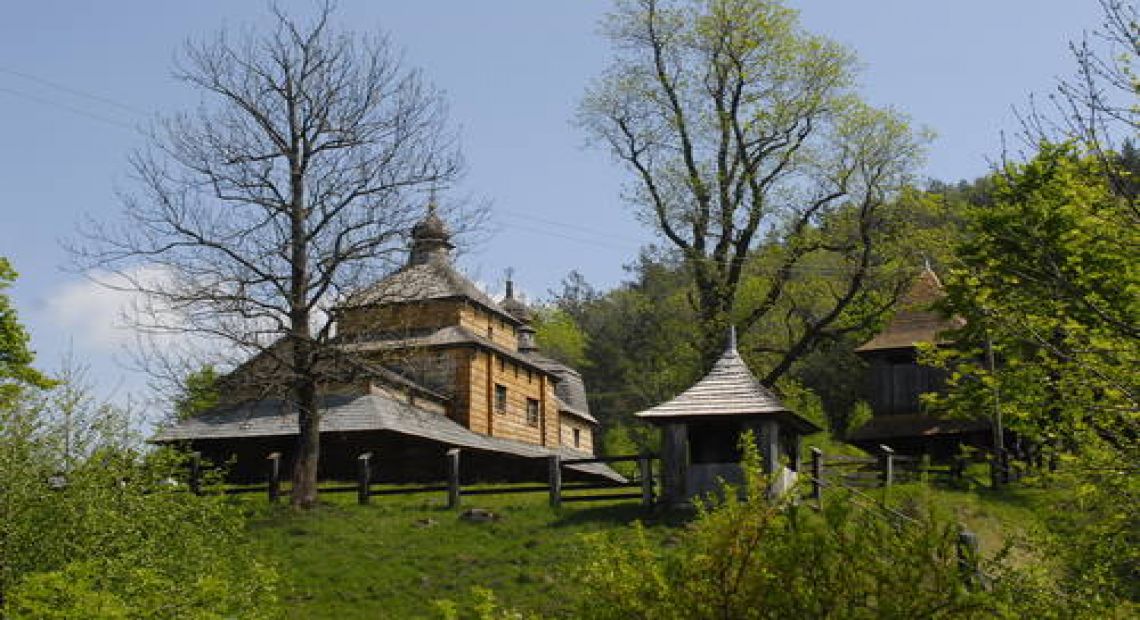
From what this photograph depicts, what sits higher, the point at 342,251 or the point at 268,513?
the point at 342,251

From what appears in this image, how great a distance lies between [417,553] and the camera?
22.6 metres

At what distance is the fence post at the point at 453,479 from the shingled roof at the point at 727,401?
15.3 feet

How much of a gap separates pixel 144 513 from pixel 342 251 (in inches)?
463

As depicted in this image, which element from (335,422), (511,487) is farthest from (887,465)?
(335,422)

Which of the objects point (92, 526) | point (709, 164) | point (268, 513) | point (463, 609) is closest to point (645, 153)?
point (709, 164)

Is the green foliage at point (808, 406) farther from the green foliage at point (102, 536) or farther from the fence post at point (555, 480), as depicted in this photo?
the green foliage at point (102, 536)

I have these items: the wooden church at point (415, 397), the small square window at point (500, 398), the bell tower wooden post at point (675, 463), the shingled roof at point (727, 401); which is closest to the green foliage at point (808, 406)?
the wooden church at point (415, 397)

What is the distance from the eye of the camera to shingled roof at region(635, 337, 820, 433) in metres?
24.9

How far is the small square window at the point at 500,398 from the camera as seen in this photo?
133 ft

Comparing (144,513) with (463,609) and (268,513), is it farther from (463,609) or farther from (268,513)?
(268,513)

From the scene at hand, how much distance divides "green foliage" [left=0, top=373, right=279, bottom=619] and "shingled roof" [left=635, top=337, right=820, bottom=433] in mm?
9181

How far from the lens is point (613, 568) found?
8.69m

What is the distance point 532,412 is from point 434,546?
20.8m

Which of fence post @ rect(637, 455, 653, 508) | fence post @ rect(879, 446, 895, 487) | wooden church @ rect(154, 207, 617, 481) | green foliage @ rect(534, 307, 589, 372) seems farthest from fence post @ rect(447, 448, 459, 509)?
green foliage @ rect(534, 307, 589, 372)
